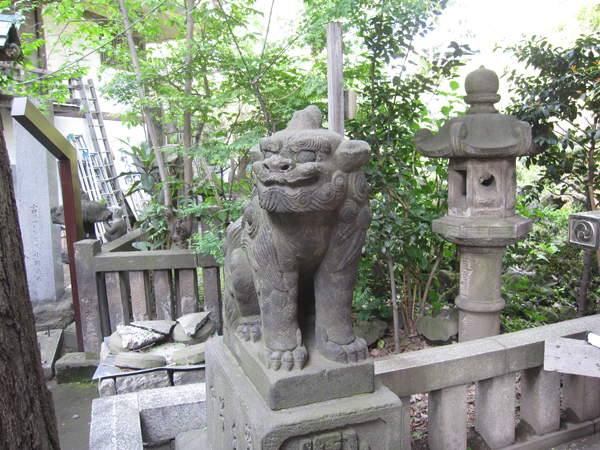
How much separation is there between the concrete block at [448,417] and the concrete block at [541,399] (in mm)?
527

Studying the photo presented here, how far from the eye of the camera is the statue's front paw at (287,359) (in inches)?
61.1

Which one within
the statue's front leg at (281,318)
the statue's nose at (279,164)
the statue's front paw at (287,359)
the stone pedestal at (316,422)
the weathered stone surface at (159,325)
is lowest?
the weathered stone surface at (159,325)

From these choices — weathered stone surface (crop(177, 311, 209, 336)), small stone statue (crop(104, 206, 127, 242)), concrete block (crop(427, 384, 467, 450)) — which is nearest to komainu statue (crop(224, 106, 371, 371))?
concrete block (crop(427, 384, 467, 450))

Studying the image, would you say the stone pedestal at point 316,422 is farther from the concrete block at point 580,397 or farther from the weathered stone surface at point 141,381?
the weathered stone surface at point 141,381

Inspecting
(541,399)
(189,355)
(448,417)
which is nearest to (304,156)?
(448,417)

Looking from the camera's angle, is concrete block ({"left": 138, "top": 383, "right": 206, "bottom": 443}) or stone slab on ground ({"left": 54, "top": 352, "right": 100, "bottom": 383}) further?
stone slab on ground ({"left": 54, "top": 352, "right": 100, "bottom": 383})

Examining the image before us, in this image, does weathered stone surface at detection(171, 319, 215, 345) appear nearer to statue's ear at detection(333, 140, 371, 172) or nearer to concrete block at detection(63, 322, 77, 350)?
concrete block at detection(63, 322, 77, 350)

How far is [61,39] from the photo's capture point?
5219 mm

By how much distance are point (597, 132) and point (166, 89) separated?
12.4 ft

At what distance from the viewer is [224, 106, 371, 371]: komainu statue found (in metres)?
1.42

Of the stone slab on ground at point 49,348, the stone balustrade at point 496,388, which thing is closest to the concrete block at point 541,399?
the stone balustrade at point 496,388

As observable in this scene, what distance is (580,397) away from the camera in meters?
2.63

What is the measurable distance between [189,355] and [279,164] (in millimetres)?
2645

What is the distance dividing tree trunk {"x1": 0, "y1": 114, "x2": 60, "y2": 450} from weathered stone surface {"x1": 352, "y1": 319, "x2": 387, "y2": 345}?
2.55 meters
